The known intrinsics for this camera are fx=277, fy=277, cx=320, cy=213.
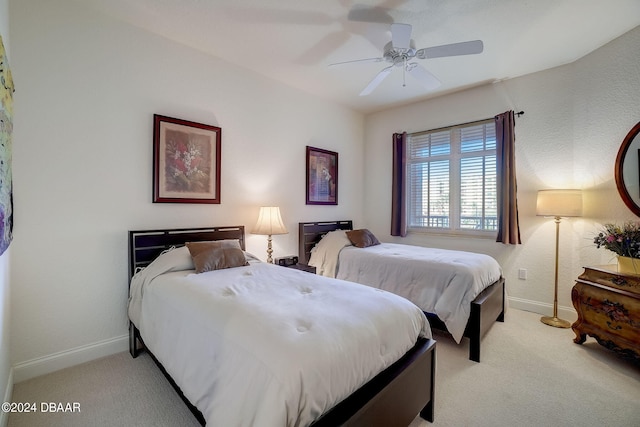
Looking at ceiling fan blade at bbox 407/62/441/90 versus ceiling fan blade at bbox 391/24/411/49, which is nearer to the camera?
ceiling fan blade at bbox 391/24/411/49

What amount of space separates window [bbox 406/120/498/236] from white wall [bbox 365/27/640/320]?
206mm

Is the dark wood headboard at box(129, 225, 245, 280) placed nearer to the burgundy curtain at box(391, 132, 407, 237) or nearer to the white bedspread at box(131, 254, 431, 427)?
the white bedspread at box(131, 254, 431, 427)

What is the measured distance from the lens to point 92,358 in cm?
231

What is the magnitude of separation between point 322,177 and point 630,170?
3323 millimetres

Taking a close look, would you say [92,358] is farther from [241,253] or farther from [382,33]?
[382,33]

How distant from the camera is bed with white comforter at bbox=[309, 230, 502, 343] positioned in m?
2.46

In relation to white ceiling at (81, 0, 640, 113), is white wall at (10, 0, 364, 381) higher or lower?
lower

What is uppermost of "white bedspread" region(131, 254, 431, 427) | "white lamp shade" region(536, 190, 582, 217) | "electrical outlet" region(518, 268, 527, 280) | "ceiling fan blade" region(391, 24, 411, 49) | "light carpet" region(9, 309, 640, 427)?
"ceiling fan blade" region(391, 24, 411, 49)

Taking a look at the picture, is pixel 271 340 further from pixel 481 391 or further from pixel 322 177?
pixel 322 177

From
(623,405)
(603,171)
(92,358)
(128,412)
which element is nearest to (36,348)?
(92,358)

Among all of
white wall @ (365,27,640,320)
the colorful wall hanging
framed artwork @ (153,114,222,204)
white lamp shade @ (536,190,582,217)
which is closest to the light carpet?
white wall @ (365,27,640,320)

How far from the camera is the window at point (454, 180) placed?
12.3 feet

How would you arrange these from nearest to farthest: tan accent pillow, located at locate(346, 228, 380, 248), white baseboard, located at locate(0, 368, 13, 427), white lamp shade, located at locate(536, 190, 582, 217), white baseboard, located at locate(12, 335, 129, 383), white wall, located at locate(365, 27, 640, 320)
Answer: white baseboard, located at locate(0, 368, 13, 427), white baseboard, located at locate(12, 335, 129, 383), white wall, located at locate(365, 27, 640, 320), white lamp shade, located at locate(536, 190, 582, 217), tan accent pillow, located at locate(346, 228, 380, 248)

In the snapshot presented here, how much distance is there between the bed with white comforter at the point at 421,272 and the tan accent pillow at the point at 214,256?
52.3 inches
